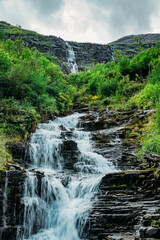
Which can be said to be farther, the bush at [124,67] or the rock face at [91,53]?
the rock face at [91,53]

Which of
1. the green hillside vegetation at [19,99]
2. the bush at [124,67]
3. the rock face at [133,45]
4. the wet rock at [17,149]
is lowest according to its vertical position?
the wet rock at [17,149]

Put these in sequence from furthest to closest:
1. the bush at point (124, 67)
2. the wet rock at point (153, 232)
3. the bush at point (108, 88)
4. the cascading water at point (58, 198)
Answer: the bush at point (124, 67)
the bush at point (108, 88)
the cascading water at point (58, 198)
the wet rock at point (153, 232)

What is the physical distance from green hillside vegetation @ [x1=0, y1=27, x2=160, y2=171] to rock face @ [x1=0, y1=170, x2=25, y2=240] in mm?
899

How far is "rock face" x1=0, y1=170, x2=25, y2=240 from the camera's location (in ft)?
17.8

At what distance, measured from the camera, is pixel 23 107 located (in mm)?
10680

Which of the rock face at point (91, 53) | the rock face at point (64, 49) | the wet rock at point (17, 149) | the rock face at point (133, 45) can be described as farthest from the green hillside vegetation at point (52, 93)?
the rock face at point (91, 53)

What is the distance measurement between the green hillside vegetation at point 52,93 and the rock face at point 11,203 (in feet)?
2.95

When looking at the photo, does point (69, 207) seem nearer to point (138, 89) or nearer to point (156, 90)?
point (156, 90)

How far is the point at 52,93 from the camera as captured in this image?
1650cm

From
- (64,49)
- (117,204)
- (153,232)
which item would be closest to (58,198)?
(117,204)

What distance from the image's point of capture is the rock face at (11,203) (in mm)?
5434

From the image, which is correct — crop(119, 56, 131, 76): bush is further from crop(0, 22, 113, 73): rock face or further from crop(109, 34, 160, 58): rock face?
crop(0, 22, 113, 73): rock face

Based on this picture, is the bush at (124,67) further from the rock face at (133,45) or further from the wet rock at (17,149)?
the rock face at (133,45)

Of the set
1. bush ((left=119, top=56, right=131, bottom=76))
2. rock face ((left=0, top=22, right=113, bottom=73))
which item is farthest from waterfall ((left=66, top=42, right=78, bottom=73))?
A: bush ((left=119, top=56, right=131, bottom=76))
